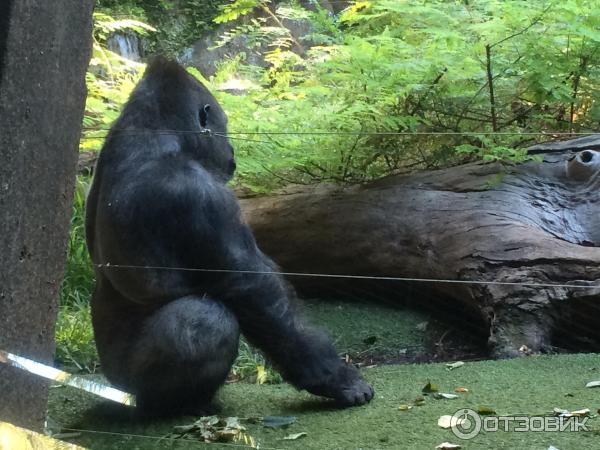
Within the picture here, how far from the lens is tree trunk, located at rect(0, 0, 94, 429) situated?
2.12 metres

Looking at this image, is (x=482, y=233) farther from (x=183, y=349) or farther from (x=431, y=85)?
(x=183, y=349)

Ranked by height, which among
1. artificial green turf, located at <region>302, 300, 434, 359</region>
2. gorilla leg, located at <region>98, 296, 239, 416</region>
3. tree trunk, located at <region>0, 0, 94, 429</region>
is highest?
tree trunk, located at <region>0, 0, 94, 429</region>

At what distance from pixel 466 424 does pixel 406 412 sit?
0.36 metres

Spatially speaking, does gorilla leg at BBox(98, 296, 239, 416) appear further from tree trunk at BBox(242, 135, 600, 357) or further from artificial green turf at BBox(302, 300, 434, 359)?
tree trunk at BBox(242, 135, 600, 357)

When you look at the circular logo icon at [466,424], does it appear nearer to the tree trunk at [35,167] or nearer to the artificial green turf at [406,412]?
the artificial green turf at [406,412]

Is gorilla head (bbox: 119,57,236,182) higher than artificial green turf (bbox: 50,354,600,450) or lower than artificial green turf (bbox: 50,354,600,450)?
higher

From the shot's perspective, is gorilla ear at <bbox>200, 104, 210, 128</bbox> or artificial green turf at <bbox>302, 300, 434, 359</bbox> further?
gorilla ear at <bbox>200, 104, 210, 128</bbox>

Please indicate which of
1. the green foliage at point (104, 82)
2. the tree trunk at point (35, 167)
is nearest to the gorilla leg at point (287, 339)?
the tree trunk at point (35, 167)

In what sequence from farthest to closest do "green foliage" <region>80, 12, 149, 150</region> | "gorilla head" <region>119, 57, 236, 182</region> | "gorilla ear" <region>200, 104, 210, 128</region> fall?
"gorilla ear" <region>200, 104, 210, 128</region>
"gorilla head" <region>119, 57, 236, 182</region>
"green foliage" <region>80, 12, 149, 150</region>

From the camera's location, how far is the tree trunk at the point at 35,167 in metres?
2.12

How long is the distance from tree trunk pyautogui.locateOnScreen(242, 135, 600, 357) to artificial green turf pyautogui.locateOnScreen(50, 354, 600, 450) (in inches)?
22.7

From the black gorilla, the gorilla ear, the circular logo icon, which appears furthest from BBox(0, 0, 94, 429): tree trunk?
the circular logo icon

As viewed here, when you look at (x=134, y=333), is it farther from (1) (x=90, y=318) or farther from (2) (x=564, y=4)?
(2) (x=564, y=4)

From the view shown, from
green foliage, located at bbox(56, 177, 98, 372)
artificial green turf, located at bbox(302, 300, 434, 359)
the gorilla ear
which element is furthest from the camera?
the gorilla ear
